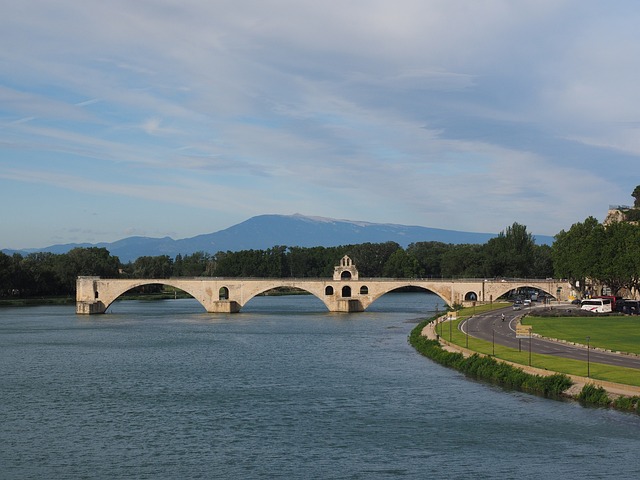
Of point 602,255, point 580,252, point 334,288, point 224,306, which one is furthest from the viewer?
point 224,306

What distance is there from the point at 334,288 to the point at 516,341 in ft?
212

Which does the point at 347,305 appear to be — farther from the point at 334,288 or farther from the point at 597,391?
the point at 597,391

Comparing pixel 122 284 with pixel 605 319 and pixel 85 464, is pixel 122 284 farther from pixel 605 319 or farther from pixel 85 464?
pixel 85 464

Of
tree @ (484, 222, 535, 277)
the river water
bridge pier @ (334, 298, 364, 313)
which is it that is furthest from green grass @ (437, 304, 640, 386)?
tree @ (484, 222, 535, 277)

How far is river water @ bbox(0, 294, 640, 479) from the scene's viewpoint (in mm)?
31719

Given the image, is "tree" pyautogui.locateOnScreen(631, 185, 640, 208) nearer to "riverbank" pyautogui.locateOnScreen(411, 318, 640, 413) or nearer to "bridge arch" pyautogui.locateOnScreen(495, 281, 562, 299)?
"bridge arch" pyautogui.locateOnScreen(495, 281, 562, 299)

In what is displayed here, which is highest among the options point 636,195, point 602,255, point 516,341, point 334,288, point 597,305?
point 636,195

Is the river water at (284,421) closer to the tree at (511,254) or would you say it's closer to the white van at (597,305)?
the white van at (597,305)

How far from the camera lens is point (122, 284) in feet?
432

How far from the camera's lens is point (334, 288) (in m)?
126

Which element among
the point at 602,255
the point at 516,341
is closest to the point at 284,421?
the point at 516,341

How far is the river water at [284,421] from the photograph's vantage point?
3172cm

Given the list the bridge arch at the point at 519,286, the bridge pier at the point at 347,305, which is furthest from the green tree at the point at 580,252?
the bridge pier at the point at 347,305

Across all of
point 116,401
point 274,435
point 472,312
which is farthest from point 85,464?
point 472,312
